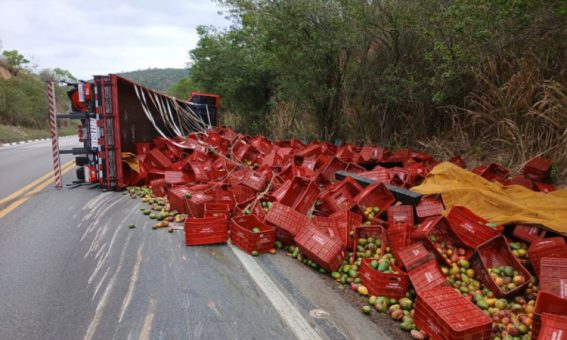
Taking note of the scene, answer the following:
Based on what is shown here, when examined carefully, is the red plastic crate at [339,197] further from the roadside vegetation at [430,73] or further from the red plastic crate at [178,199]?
the roadside vegetation at [430,73]

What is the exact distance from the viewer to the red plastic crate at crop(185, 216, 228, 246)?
15.6ft

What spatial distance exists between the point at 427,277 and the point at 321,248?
1.12m

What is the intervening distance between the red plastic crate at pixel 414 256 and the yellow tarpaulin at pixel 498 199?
1.31 metres

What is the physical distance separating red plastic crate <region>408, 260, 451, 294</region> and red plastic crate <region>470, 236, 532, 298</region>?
48cm

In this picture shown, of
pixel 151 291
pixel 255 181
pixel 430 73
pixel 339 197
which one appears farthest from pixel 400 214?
pixel 430 73

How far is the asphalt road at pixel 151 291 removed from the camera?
2.98 meters

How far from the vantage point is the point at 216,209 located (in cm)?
540

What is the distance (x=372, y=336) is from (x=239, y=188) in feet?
13.1

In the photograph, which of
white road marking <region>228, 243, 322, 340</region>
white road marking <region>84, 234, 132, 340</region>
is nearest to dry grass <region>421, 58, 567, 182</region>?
white road marking <region>228, 243, 322, 340</region>

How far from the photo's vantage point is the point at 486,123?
27.1 feet

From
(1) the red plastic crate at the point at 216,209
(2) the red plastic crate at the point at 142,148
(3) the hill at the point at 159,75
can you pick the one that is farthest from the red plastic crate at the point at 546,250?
(3) the hill at the point at 159,75

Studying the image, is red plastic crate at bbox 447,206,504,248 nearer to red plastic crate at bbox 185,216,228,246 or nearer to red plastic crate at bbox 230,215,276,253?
red plastic crate at bbox 230,215,276,253

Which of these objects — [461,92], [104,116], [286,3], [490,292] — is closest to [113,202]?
[104,116]

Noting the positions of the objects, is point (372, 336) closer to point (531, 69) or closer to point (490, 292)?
point (490, 292)
